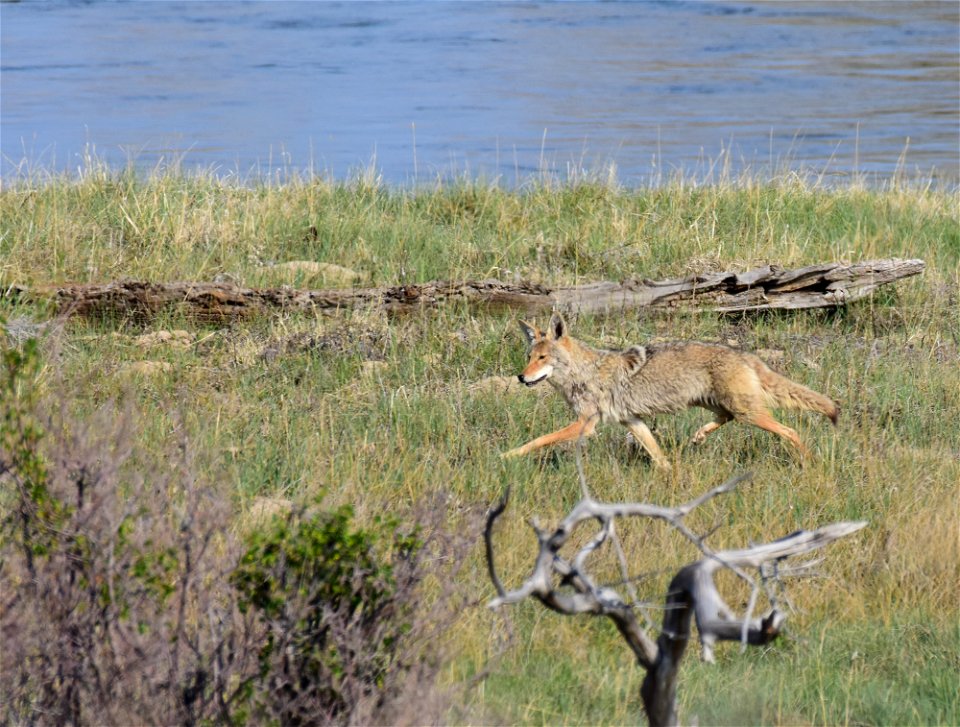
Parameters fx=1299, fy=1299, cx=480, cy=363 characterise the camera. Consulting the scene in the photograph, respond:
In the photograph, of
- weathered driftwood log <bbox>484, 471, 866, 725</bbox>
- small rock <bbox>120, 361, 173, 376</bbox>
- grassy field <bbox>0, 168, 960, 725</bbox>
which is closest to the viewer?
weathered driftwood log <bbox>484, 471, 866, 725</bbox>

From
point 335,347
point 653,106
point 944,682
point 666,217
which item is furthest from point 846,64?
point 944,682

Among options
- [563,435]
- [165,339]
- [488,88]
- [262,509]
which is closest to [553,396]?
[563,435]

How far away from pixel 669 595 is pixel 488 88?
2908 cm

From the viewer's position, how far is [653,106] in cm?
2802

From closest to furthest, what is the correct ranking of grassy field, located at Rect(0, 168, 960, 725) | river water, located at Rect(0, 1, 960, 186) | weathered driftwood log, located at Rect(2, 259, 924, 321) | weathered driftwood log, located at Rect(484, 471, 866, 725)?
weathered driftwood log, located at Rect(484, 471, 866, 725) < grassy field, located at Rect(0, 168, 960, 725) < weathered driftwood log, located at Rect(2, 259, 924, 321) < river water, located at Rect(0, 1, 960, 186)

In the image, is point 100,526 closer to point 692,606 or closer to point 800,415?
point 692,606

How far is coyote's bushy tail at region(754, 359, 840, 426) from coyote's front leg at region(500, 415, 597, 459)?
940 millimetres

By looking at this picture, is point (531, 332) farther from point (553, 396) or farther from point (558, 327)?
point (553, 396)

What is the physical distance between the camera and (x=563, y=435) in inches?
274

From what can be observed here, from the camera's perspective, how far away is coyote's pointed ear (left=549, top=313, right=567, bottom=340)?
7.32 m

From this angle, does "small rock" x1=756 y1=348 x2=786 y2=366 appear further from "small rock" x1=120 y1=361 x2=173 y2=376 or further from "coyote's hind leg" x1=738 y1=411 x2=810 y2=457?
"small rock" x1=120 y1=361 x2=173 y2=376

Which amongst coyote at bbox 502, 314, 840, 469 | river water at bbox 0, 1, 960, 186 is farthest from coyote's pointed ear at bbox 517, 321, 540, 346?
river water at bbox 0, 1, 960, 186

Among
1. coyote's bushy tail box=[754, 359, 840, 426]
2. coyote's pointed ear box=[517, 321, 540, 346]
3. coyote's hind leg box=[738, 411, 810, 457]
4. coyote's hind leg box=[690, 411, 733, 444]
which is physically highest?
coyote's pointed ear box=[517, 321, 540, 346]

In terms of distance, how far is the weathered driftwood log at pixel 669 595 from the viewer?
115 inches
